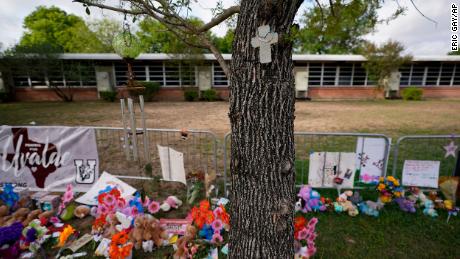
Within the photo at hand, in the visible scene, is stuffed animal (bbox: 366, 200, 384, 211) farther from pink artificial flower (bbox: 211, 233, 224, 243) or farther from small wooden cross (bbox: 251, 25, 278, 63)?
small wooden cross (bbox: 251, 25, 278, 63)

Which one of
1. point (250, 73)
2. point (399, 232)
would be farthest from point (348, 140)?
point (250, 73)

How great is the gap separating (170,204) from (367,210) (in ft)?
8.26

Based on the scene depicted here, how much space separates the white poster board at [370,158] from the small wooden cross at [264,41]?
2.50 m

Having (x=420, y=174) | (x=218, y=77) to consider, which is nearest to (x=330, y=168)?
(x=420, y=174)

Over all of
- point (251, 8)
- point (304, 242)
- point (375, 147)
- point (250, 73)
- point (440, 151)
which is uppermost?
point (251, 8)

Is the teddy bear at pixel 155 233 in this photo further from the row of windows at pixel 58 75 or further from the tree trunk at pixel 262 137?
the row of windows at pixel 58 75

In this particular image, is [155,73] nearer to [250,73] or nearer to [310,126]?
[310,126]

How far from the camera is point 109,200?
2.82m

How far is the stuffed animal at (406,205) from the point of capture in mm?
3010

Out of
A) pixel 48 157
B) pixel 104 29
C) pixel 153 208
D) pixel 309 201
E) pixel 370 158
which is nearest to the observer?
pixel 153 208

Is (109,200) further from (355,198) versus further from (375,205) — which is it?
(375,205)

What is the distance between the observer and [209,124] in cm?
852

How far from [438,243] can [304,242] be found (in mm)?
1379

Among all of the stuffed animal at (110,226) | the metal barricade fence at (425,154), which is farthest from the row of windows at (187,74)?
the stuffed animal at (110,226)
